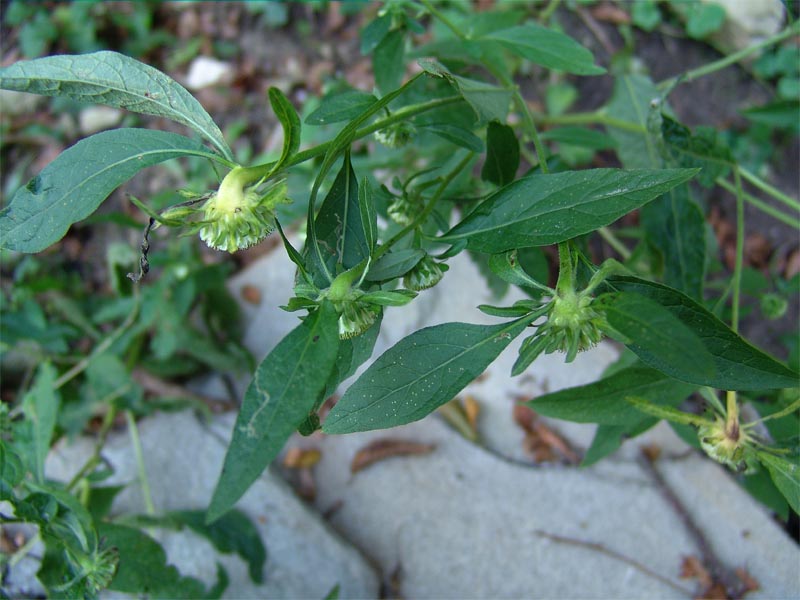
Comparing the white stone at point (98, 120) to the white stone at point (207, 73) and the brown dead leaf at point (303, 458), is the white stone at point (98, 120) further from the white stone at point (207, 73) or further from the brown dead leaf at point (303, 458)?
the brown dead leaf at point (303, 458)

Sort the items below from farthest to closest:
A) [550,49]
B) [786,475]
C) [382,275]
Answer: [550,49] → [786,475] → [382,275]

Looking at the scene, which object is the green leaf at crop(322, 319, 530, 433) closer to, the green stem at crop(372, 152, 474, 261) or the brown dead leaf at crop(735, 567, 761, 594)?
the green stem at crop(372, 152, 474, 261)

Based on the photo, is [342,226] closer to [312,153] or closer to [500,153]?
[312,153]

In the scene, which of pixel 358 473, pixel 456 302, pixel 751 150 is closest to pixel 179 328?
pixel 358 473

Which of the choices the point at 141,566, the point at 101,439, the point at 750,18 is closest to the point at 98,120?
the point at 101,439

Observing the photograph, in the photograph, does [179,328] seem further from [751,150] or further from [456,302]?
[751,150]
